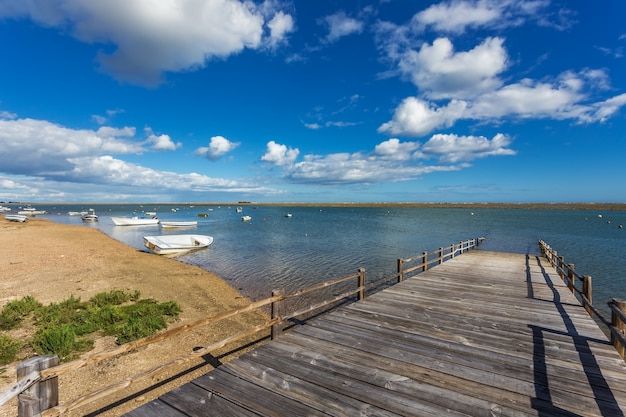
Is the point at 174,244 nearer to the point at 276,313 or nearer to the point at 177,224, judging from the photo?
the point at 276,313

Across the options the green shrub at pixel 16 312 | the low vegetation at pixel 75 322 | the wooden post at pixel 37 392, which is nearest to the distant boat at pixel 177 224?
the low vegetation at pixel 75 322

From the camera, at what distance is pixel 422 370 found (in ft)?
16.1

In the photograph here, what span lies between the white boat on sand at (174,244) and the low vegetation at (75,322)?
14168 millimetres

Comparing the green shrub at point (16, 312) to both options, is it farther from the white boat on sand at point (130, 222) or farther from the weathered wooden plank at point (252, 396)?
the white boat on sand at point (130, 222)

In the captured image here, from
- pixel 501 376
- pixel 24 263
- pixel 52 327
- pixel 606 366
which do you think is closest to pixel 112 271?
pixel 24 263

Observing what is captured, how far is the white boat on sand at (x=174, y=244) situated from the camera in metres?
25.4

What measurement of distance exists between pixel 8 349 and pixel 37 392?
6280 mm

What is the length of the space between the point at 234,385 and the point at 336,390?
1.50 m

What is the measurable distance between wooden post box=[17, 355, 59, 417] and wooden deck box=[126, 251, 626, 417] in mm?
995

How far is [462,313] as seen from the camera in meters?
7.97

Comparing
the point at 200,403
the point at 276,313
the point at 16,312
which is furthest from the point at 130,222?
the point at 200,403

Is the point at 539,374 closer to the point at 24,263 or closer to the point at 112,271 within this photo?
the point at 112,271

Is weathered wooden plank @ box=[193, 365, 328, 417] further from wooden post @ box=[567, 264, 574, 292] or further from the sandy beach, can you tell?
wooden post @ box=[567, 264, 574, 292]

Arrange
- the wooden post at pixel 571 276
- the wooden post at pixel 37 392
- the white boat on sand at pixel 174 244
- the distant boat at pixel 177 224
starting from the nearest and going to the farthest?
the wooden post at pixel 37 392, the wooden post at pixel 571 276, the white boat on sand at pixel 174 244, the distant boat at pixel 177 224
